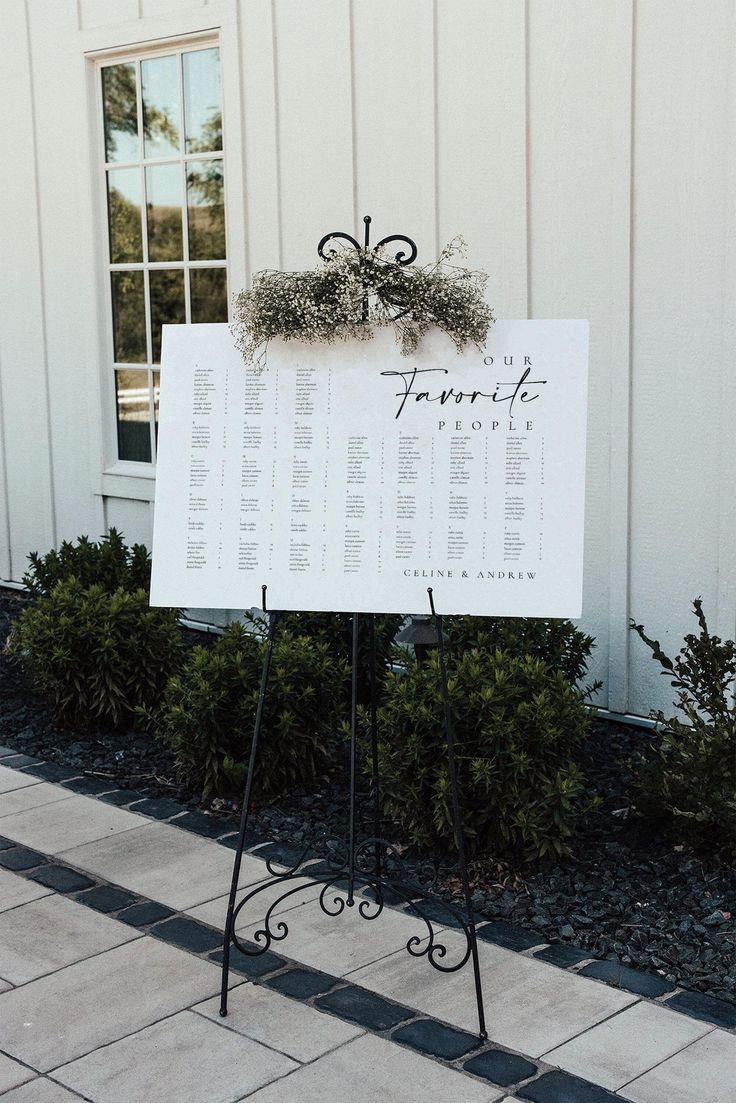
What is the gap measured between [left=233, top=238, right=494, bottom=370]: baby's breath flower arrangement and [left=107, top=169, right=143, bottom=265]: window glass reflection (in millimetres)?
3866

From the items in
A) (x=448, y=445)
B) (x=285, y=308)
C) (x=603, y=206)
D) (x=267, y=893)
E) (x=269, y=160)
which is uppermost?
(x=269, y=160)

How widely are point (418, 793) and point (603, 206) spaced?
239cm

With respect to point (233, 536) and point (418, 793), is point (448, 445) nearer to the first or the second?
point (233, 536)

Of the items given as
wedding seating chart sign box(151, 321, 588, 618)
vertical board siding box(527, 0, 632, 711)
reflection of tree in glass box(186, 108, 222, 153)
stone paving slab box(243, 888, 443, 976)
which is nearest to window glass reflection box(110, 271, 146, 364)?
reflection of tree in glass box(186, 108, 222, 153)

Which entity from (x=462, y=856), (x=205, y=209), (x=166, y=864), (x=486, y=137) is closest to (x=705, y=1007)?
(x=462, y=856)

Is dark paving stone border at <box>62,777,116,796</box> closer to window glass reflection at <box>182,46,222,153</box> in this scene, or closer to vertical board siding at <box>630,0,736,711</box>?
vertical board siding at <box>630,0,736,711</box>

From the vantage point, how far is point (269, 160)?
5934 mm

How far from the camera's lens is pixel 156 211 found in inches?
262

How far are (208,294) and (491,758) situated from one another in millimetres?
3563

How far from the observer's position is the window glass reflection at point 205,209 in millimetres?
6355

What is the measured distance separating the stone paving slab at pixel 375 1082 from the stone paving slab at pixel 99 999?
1.47ft

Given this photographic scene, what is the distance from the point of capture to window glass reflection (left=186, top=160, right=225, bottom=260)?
636cm

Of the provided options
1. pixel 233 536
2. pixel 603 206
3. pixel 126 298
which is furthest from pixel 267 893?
pixel 126 298

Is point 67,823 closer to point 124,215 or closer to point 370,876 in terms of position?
point 370,876
